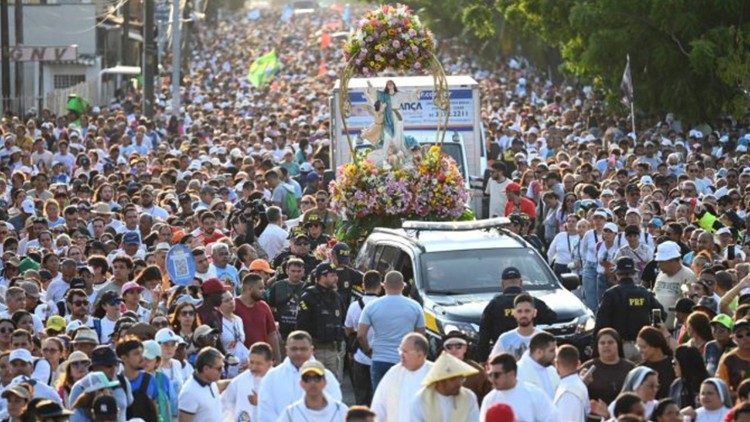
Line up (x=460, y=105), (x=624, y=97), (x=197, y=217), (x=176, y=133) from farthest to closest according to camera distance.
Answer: (x=176, y=133) → (x=624, y=97) → (x=460, y=105) → (x=197, y=217)

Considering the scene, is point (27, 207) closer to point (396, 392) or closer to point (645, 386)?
point (396, 392)

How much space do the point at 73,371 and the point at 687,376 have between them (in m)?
4.11

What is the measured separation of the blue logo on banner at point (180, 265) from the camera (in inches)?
726

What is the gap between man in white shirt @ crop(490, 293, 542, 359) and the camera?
1477 centimetres

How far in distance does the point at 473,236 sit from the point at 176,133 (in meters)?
24.5

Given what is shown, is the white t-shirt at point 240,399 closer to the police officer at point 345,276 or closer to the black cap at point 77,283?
the black cap at point 77,283

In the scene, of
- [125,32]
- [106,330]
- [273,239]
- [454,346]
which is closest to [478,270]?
[106,330]

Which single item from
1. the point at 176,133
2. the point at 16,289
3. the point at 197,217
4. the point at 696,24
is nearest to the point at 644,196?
the point at 197,217

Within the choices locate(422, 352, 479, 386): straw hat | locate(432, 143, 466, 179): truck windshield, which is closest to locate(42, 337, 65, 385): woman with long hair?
locate(422, 352, 479, 386): straw hat

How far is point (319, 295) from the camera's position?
1727 centimetres

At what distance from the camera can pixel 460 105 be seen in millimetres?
30625

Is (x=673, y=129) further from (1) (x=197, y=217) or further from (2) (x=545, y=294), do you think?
(2) (x=545, y=294)

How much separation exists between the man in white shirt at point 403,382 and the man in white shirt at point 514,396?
917 millimetres

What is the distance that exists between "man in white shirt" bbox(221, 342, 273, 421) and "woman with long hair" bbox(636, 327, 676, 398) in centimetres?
254
